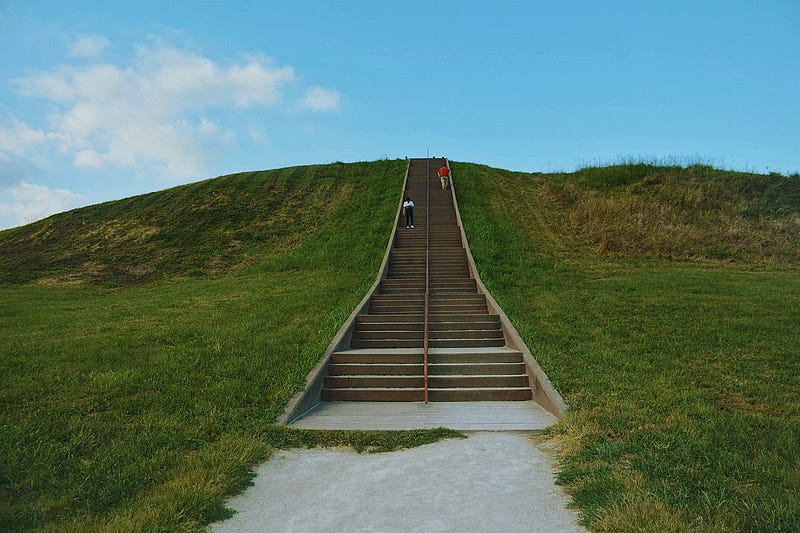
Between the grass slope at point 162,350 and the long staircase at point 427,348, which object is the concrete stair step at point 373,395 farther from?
the grass slope at point 162,350

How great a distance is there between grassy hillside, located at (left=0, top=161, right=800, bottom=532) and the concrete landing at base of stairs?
2.20ft

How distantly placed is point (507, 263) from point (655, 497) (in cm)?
1600

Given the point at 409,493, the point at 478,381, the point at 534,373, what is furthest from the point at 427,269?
the point at 409,493

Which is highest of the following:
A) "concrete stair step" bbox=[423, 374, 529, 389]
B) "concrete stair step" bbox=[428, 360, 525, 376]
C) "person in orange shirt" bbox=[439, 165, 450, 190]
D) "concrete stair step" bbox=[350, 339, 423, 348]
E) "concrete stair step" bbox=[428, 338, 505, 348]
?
"person in orange shirt" bbox=[439, 165, 450, 190]

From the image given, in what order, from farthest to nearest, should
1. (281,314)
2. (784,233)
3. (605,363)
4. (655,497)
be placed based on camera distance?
1. (784,233)
2. (281,314)
3. (605,363)
4. (655,497)

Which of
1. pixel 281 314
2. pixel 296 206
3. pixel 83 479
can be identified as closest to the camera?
pixel 83 479

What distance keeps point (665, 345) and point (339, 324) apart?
7008mm

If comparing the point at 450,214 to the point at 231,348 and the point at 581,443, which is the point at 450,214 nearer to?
the point at 231,348

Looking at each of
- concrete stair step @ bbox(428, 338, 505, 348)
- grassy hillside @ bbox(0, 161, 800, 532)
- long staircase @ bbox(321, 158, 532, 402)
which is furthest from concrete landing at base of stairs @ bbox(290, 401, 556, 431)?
concrete stair step @ bbox(428, 338, 505, 348)

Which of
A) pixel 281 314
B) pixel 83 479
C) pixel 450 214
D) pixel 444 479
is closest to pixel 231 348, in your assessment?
pixel 281 314

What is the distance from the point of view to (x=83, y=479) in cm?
571

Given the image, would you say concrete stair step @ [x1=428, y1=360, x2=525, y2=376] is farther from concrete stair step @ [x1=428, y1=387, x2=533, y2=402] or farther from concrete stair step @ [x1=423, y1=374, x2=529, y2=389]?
concrete stair step @ [x1=428, y1=387, x2=533, y2=402]

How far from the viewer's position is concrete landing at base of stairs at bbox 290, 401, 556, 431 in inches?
324

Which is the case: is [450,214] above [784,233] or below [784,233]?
above
